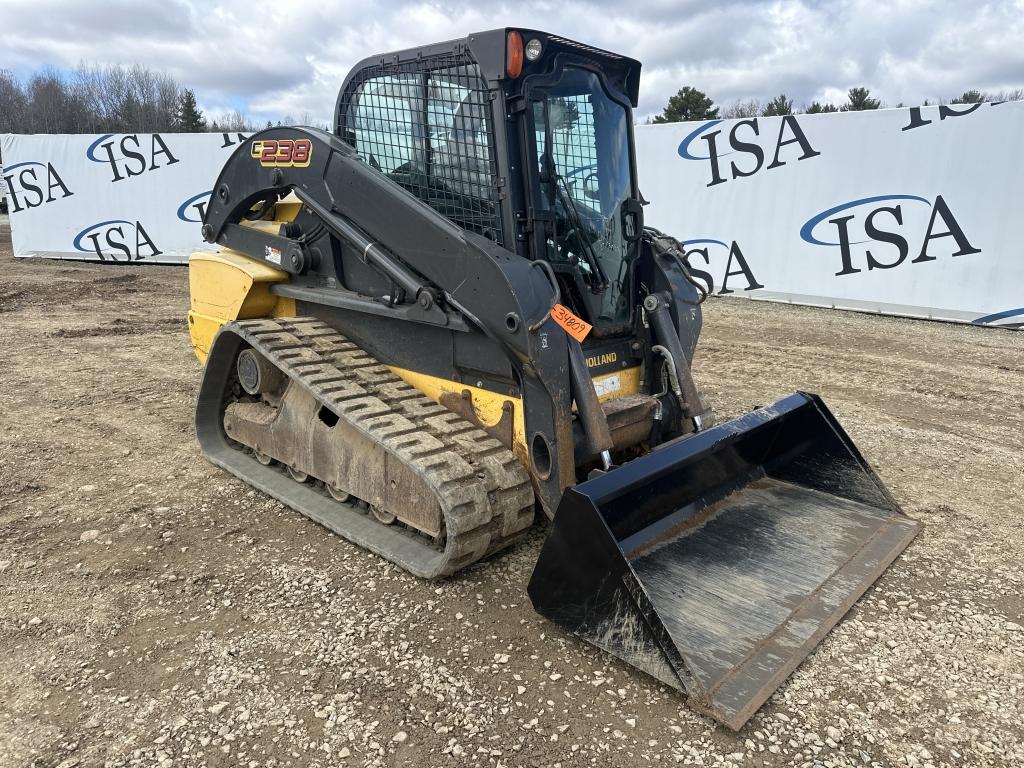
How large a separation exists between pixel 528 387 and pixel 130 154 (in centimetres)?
1411

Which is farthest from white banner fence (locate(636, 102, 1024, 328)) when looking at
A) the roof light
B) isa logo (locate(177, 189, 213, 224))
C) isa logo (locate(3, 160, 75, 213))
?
isa logo (locate(3, 160, 75, 213))

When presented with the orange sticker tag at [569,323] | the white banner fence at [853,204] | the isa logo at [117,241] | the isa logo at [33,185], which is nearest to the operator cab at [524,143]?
the orange sticker tag at [569,323]

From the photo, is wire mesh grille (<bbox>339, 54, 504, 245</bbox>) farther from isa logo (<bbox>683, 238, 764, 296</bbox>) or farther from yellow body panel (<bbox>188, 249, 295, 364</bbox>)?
isa logo (<bbox>683, 238, 764, 296</bbox>)

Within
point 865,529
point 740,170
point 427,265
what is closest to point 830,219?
point 740,170

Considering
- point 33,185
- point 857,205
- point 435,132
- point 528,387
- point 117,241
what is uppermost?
point 33,185

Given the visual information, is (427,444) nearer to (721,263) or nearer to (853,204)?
(853,204)

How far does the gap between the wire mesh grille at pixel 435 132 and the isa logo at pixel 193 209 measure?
11.3 meters

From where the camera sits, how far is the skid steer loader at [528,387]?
9.43 ft

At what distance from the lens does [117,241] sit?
1471 centimetres

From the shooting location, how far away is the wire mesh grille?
11.4 feet

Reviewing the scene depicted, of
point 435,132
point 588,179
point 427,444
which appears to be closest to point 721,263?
point 588,179

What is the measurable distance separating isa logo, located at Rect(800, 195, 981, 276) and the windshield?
773 centimetres

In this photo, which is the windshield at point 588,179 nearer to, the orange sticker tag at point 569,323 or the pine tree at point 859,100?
the orange sticker tag at point 569,323

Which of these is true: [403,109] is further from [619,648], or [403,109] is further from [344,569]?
[619,648]
